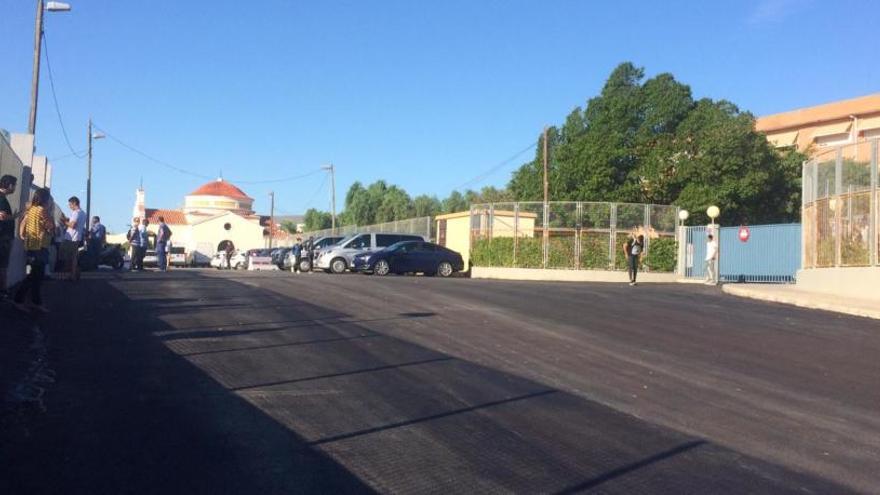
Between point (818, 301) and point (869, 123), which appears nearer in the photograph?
point (818, 301)

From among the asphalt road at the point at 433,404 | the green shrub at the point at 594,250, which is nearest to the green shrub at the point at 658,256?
the green shrub at the point at 594,250

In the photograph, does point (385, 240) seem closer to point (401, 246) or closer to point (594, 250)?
point (401, 246)

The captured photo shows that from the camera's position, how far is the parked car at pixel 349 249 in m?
31.6

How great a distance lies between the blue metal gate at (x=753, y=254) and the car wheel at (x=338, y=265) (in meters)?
13.2

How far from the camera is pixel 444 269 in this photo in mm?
32656

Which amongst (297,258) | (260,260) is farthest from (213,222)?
(297,258)

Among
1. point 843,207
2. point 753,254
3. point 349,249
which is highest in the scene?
point 843,207

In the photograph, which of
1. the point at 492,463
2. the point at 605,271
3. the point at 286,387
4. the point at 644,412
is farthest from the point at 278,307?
the point at 605,271

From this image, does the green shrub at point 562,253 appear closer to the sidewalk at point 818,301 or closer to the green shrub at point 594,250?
the green shrub at point 594,250

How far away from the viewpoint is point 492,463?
230 inches

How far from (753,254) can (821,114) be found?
25451 mm

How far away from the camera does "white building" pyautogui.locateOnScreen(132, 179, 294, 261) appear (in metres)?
79.9

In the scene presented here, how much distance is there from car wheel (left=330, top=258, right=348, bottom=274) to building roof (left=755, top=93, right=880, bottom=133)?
89.1 feet

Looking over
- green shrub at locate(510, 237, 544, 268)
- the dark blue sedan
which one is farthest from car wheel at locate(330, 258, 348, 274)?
green shrub at locate(510, 237, 544, 268)
